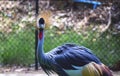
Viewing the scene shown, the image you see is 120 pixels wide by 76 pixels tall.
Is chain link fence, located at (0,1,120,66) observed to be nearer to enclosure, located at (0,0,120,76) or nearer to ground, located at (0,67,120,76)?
enclosure, located at (0,0,120,76)

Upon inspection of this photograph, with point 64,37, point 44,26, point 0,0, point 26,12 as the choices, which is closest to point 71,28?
point 64,37

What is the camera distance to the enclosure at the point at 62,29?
6.82m

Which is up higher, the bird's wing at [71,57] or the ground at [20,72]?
the bird's wing at [71,57]

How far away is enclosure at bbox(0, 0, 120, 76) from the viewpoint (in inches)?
269

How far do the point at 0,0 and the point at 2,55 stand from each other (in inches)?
113

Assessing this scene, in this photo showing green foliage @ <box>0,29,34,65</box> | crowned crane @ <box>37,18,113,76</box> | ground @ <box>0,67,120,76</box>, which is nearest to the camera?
crowned crane @ <box>37,18,113,76</box>

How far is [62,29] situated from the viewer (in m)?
8.42

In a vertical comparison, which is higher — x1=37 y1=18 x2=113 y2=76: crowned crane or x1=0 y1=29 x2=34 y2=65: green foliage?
x1=37 y1=18 x2=113 y2=76: crowned crane

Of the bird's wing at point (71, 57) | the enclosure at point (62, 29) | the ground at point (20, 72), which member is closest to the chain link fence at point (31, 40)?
the enclosure at point (62, 29)

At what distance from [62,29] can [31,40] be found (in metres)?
1.13

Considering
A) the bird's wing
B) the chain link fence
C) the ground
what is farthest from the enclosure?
the bird's wing

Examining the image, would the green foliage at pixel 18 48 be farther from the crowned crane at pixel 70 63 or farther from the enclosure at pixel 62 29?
the crowned crane at pixel 70 63

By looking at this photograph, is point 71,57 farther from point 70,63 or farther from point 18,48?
point 18,48

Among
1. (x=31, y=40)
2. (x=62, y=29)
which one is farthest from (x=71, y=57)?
(x=62, y=29)
